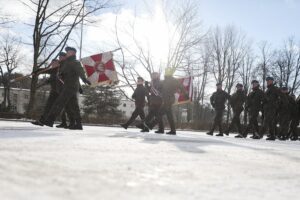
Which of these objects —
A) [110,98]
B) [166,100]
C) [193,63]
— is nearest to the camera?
[166,100]

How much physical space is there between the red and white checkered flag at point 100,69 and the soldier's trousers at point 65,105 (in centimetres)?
215

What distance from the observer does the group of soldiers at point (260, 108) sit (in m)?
11.5

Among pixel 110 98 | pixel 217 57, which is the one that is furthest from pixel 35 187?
pixel 110 98

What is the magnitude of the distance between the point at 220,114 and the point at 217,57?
30.6 metres

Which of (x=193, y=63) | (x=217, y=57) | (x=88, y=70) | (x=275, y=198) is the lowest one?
(x=275, y=198)

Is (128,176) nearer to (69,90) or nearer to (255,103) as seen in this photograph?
(69,90)

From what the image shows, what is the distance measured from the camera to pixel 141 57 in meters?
29.4

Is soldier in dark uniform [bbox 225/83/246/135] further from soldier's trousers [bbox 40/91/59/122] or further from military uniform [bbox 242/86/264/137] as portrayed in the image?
soldier's trousers [bbox 40/91/59/122]

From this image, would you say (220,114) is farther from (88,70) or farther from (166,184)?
(166,184)

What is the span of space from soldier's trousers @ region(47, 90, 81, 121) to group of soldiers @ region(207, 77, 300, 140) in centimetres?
532

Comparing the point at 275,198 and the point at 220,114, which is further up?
the point at 220,114

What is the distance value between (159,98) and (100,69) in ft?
6.04

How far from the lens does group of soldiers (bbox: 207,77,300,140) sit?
11.5m

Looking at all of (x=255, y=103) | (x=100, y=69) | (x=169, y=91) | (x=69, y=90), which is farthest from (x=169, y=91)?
(x=69, y=90)
